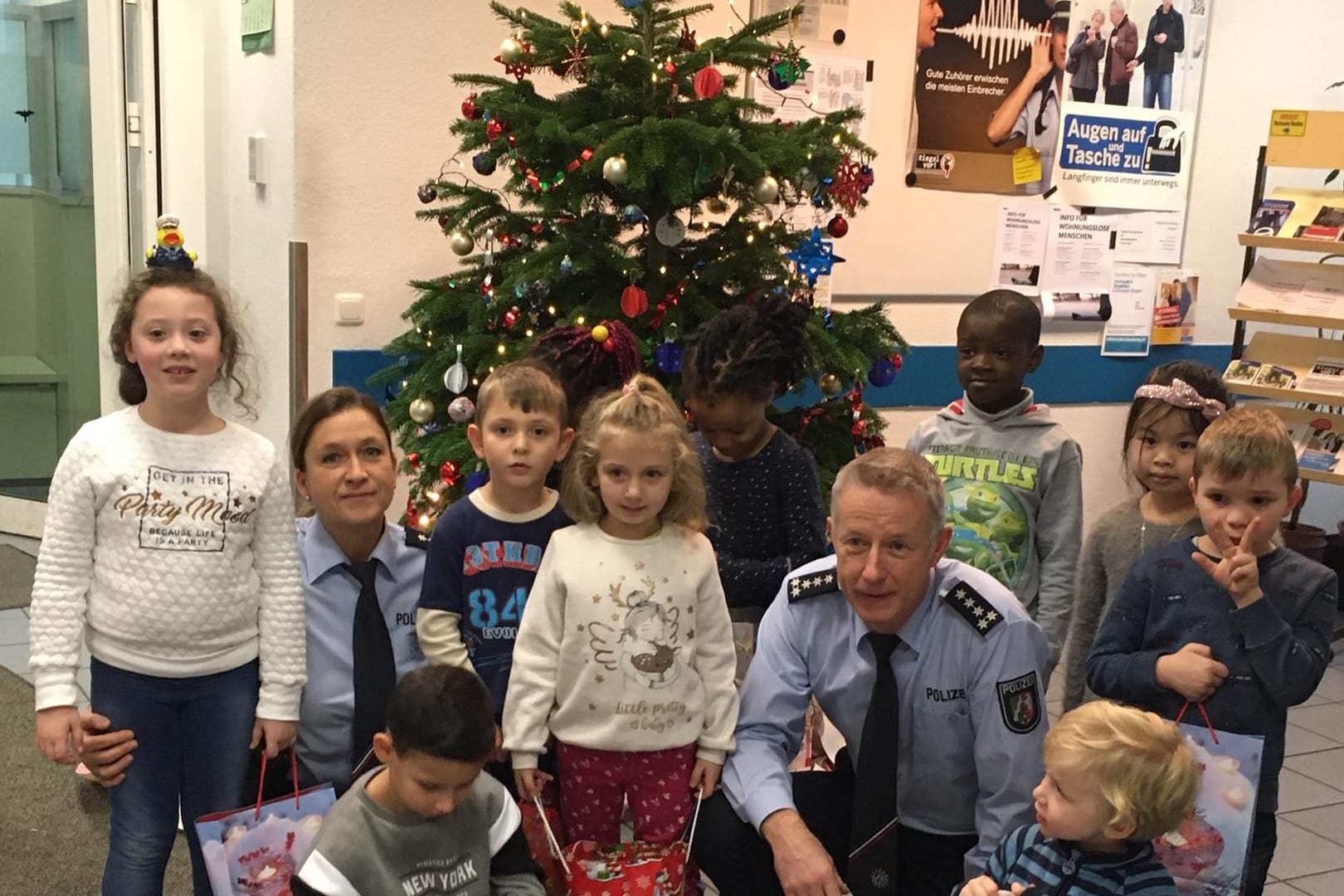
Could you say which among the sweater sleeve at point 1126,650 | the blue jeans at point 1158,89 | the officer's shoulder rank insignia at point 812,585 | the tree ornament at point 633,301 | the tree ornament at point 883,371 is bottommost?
the sweater sleeve at point 1126,650

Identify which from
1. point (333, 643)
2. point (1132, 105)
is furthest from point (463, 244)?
point (1132, 105)

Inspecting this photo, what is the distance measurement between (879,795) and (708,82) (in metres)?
1.59

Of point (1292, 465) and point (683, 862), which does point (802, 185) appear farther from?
point (683, 862)

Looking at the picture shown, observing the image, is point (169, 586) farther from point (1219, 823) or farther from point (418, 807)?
point (1219, 823)

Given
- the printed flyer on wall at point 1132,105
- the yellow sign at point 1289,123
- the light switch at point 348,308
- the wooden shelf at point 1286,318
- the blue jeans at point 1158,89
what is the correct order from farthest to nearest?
the blue jeans at point 1158,89
the printed flyer on wall at point 1132,105
the yellow sign at point 1289,123
the wooden shelf at point 1286,318
the light switch at point 348,308

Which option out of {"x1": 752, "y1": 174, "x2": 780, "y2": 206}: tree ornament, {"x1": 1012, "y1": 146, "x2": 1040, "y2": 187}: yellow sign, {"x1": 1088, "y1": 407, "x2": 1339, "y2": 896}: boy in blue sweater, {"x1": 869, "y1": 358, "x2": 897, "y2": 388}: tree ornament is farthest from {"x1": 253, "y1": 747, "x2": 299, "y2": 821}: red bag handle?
{"x1": 1012, "y1": 146, "x2": 1040, "y2": 187}: yellow sign

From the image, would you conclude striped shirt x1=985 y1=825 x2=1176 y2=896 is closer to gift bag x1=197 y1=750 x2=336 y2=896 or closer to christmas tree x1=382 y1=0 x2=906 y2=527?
gift bag x1=197 y1=750 x2=336 y2=896

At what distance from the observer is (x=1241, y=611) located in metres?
2.09

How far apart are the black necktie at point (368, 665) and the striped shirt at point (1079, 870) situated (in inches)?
42.0

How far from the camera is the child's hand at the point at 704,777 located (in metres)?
2.12

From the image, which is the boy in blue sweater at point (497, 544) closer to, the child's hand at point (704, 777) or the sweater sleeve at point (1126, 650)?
the child's hand at point (704, 777)

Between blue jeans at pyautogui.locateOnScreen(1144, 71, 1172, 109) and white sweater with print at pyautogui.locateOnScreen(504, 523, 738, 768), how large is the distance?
4.16m

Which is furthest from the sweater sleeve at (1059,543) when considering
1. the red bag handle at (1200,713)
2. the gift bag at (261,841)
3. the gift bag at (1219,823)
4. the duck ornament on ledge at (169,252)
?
the duck ornament on ledge at (169,252)

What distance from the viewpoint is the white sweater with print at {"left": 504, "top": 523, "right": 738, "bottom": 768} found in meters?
2.03
